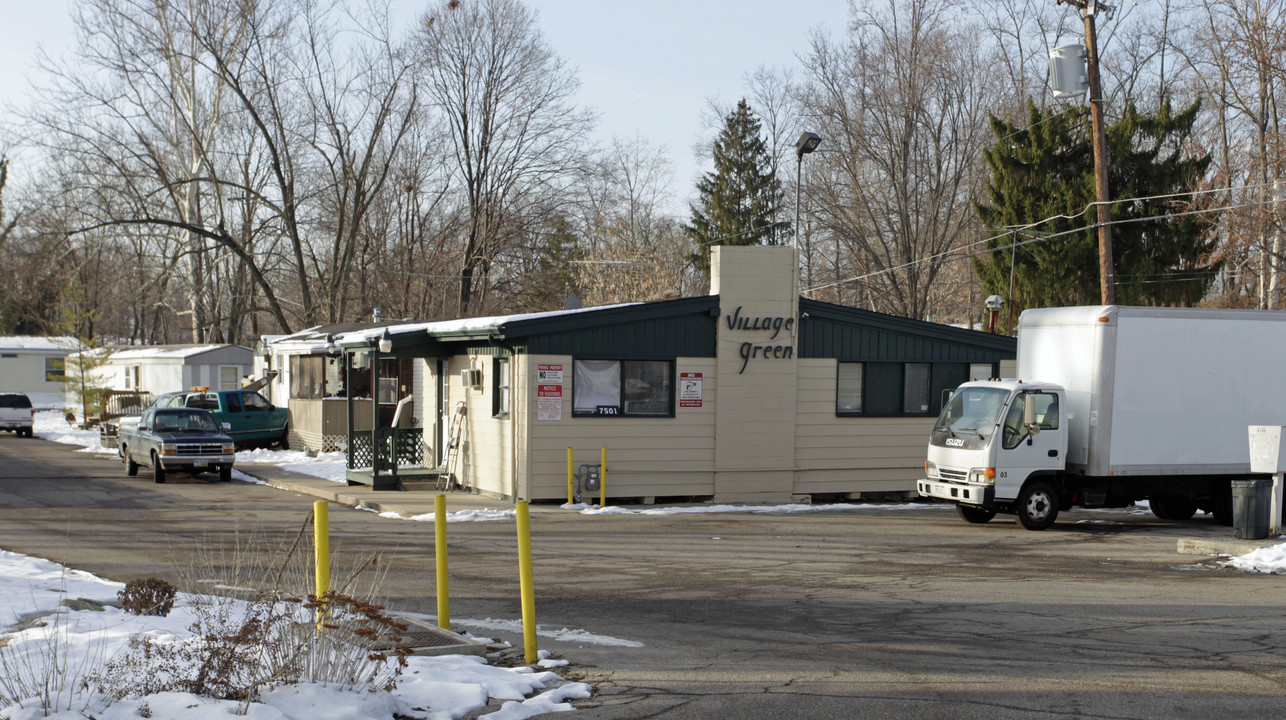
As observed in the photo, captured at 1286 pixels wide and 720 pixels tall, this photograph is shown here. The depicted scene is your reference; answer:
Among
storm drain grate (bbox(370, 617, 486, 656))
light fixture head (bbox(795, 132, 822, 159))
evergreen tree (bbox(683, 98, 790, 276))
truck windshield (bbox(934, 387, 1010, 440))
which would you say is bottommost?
storm drain grate (bbox(370, 617, 486, 656))

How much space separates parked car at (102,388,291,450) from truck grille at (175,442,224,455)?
6507 millimetres

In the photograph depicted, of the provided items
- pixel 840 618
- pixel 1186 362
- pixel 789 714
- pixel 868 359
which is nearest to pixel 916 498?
pixel 868 359

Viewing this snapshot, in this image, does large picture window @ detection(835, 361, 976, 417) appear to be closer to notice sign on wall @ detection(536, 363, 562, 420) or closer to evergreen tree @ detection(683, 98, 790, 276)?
notice sign on wall @ detection(536, 363, 562, 420)

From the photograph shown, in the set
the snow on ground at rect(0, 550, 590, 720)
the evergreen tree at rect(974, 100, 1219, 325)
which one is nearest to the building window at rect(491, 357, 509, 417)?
the snow on ground at rect(0, 550, 590, 720)

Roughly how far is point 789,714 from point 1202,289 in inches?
1182

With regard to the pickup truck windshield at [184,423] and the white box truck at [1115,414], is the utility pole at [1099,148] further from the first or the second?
the pickup truck windshield at [184,423]

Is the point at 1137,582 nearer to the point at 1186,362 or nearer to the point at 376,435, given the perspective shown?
the point at 1186,362

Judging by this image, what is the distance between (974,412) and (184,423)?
17230 mm

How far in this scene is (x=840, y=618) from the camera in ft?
32.3

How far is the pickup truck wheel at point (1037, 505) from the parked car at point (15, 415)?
35.9 meters

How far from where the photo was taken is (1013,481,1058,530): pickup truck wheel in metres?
16.7

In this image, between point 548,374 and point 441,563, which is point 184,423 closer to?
point 548,374

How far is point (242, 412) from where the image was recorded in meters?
30.8

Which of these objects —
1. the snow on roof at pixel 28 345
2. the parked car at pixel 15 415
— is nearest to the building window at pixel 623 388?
the parked car at pixel 15 415
